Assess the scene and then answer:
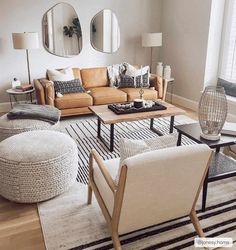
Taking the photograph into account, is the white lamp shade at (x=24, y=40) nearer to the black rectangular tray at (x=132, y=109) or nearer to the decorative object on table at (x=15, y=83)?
the decorative object on table at (x=15, y=83)

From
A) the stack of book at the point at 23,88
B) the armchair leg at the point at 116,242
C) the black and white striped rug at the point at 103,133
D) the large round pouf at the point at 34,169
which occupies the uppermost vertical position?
the stack of book at the point at 23,88

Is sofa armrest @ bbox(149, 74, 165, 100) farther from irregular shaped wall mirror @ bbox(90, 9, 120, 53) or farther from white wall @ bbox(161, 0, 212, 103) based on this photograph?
irregular shaped wall mirror @ bbox(90, 9, 120, 53)

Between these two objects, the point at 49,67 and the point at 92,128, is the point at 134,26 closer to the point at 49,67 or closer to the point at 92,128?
the point at 49,67

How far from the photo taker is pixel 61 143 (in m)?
2.51

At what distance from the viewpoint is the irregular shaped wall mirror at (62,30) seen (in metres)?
4.99

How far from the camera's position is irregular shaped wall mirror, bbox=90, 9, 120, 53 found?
209 inches

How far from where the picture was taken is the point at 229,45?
4.65 metres

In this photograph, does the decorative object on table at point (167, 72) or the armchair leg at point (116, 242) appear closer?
the armchair leg at point (116, 242)

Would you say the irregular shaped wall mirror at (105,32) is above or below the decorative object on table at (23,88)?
above

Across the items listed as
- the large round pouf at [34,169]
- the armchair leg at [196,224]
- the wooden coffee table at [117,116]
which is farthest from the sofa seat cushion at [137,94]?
the armchair leg at [196,224]

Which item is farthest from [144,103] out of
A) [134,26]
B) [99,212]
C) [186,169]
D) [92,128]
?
[134,26]

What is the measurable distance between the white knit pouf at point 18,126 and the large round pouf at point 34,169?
52 centimetres

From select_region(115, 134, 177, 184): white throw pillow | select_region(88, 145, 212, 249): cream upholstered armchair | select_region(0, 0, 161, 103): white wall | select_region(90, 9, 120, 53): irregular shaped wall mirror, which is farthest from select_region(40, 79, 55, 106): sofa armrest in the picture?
select_region(115, 134, 177, 184): white throw pillow

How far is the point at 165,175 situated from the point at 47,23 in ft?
14.1
